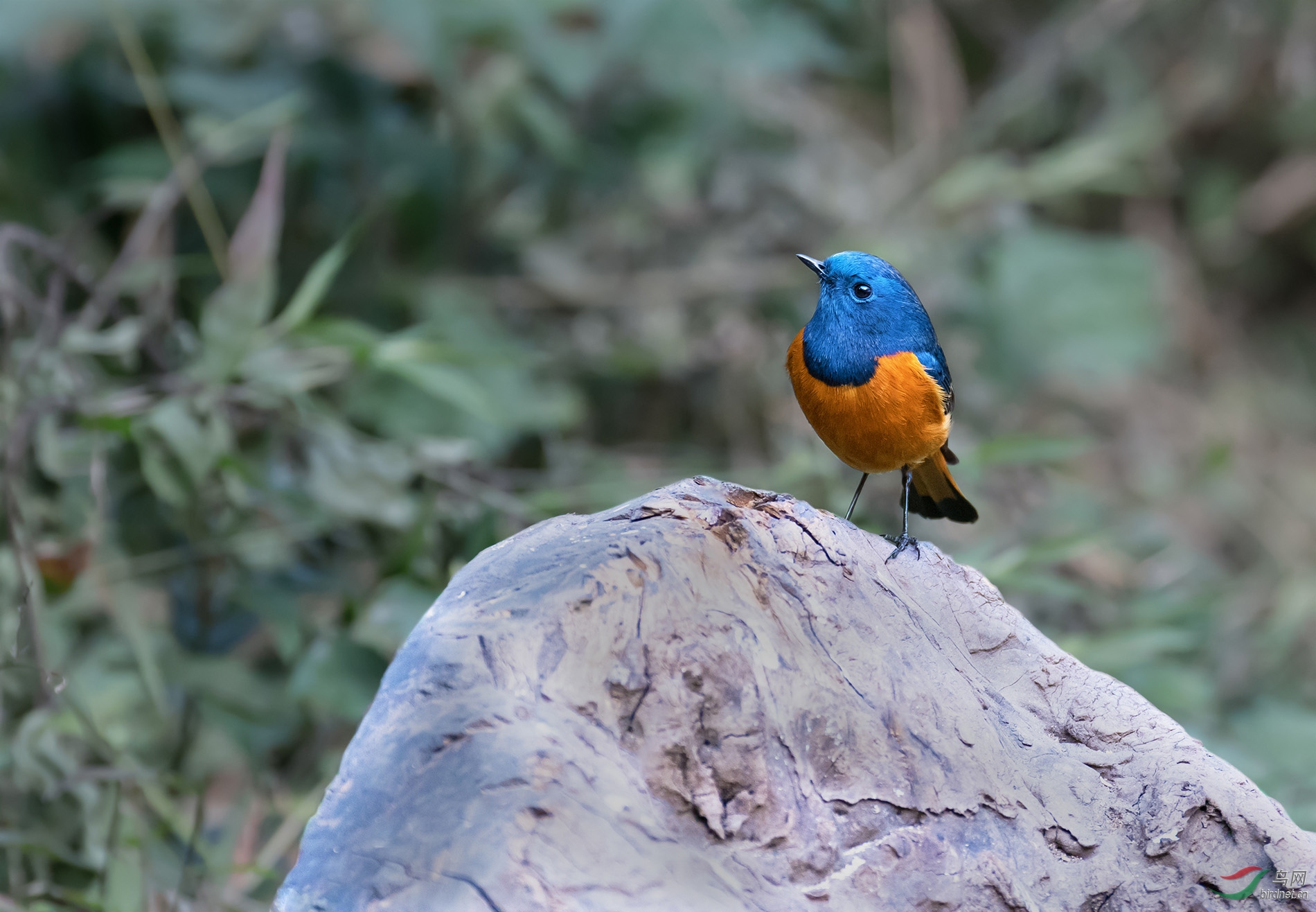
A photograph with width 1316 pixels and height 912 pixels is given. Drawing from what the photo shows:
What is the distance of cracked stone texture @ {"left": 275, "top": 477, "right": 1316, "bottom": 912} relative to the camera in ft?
4.47

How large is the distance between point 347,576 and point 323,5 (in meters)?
2.43

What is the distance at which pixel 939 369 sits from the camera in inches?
91.6

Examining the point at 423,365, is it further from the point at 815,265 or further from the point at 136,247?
the point at 815,265

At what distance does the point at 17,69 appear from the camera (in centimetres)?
435

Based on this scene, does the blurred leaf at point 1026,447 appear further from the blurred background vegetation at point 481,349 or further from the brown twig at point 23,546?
the brown twig at point 23,546

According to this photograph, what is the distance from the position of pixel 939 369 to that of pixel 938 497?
481 millimetres

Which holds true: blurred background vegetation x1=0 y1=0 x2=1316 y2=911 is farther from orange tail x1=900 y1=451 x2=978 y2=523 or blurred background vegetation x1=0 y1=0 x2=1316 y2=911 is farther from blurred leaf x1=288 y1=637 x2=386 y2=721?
orange tail x1=900 y1=451 x2=978 y2=523

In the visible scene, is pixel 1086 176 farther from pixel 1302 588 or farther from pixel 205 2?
pixel 205 2

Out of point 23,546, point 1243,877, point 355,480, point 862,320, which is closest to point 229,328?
point 355,480

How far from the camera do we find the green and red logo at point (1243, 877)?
1711 millimetres

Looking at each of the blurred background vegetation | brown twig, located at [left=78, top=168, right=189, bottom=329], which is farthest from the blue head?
brown twig, located at [left=78, top=168, right=189, bottom=329]

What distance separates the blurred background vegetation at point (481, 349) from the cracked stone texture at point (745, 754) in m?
1.20

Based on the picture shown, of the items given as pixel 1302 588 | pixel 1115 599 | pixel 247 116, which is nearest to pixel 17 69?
pixel 247 116

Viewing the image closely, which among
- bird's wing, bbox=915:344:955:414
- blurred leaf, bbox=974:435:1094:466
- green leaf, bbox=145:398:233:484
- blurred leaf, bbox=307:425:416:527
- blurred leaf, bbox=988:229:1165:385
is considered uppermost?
blurred leaf, bbox=988:229:1165:385
